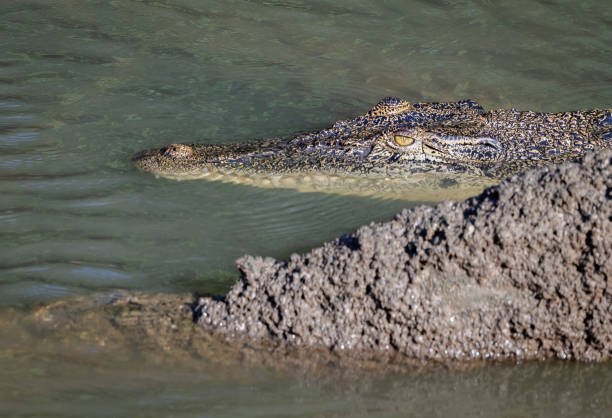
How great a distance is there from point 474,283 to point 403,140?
203 centimetres

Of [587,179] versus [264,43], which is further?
[264,43]

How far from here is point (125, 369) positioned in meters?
2.81

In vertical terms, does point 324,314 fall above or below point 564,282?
below

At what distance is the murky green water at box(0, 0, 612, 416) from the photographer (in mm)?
2697

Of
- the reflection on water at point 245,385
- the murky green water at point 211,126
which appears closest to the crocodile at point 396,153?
the murky green water at point 211,126

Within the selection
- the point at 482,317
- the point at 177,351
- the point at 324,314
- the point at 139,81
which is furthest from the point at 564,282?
the point at 139,81

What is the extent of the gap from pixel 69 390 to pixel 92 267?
116 centimetres

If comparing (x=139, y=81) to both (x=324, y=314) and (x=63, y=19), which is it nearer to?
(x=63, y=19)

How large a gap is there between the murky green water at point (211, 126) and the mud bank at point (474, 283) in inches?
6.7

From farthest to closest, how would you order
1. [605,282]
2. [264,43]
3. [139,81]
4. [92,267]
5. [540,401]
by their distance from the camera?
1. [264,43]
2. [139,81]
3. [92,267]
4. [605,282]
5. [540,401]

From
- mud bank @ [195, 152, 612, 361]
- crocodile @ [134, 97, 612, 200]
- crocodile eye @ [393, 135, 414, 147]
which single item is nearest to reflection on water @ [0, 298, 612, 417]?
mud bank @ [195, 152, 612, 361]

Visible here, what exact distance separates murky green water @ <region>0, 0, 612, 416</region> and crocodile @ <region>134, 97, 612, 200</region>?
5.5 inches

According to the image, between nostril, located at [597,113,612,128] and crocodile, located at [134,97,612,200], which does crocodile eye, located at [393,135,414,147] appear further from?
nostril, located at [597,113,612,128]

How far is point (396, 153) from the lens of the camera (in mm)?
4758
